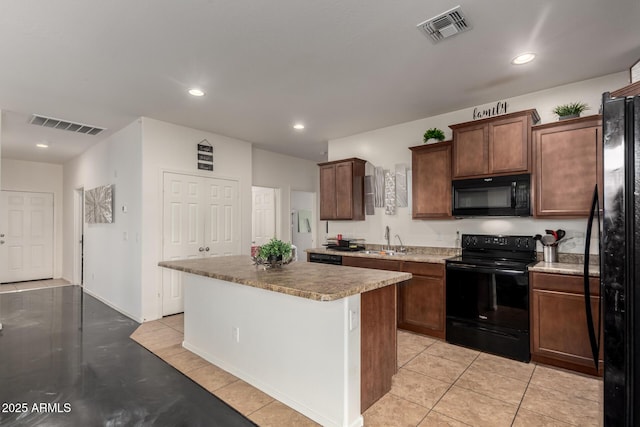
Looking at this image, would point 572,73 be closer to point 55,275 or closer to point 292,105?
point 292,105

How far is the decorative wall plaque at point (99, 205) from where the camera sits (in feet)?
16.2

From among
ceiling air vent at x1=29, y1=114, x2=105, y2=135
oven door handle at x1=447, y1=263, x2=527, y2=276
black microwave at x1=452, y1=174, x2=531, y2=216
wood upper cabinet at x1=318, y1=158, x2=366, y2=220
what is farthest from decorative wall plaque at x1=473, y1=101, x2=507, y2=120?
ceiling air vent at x1=29, y1=114, x2=105, y2=135

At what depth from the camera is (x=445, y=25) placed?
88.3 inches

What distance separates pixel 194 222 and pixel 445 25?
13.2ft

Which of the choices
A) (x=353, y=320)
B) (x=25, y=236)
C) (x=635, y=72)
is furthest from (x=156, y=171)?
(x=635, y=72)

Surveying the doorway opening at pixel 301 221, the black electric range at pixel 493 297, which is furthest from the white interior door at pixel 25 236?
the black electric range at pixel 493 297

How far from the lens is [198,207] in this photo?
4805mm

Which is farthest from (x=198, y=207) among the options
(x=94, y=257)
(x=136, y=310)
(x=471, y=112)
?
(x=471, y=112)

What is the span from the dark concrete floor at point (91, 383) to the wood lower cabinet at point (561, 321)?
2.62m

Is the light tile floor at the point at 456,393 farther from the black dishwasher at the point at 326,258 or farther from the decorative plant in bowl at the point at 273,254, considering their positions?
the black dishwasher at the point at 326,258

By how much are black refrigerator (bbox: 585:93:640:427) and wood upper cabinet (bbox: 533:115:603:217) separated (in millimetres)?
1772

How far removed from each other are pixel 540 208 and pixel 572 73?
1297 millimetres

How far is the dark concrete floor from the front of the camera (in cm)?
213

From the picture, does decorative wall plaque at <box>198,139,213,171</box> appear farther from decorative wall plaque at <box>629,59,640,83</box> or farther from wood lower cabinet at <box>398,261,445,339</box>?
decorative wall plaque at <box>629,59,640,83</box>
